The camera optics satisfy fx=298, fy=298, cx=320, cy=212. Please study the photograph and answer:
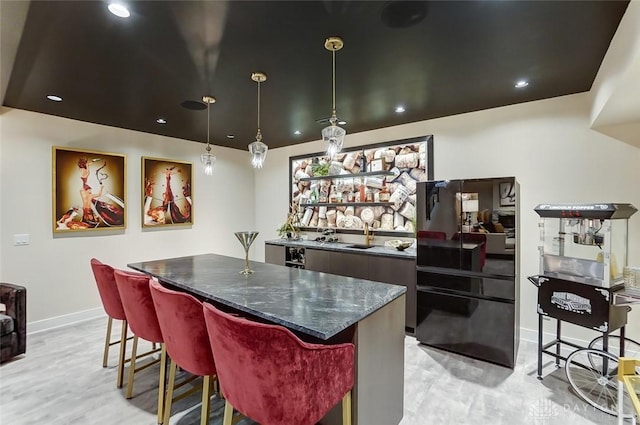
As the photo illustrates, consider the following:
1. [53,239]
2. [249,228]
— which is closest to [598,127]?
[249,228]

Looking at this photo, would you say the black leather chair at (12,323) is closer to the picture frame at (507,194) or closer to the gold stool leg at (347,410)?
the gold stool leg at (347,410)

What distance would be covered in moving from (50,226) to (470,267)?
502 cm

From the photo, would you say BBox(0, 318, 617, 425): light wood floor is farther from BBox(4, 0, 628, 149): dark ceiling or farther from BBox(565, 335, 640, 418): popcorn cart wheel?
BBox(4, 0, 628, 149): dark ceiling

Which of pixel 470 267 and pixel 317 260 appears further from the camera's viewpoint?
pixel 317 260

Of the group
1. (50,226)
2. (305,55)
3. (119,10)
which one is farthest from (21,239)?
(305,55)

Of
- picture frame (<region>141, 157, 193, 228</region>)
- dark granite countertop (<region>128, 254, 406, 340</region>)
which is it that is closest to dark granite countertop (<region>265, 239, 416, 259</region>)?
dark granite countertop (<region>128, 254, 406, 340</region>)

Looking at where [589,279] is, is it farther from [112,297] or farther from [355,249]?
[112,297]

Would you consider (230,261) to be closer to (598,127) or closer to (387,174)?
(387,174)

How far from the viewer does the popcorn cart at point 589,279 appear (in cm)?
228

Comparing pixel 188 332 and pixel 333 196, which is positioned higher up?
pixel 333 196

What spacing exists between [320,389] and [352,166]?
3.78 metres

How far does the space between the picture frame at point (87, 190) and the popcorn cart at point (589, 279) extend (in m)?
5.18

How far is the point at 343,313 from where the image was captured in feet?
5.27

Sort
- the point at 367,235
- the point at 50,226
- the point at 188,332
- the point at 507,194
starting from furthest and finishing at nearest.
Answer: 1. the point at 367,235
2. the point at 50,226
3. the point at 507,194
4. the point at 188,332
